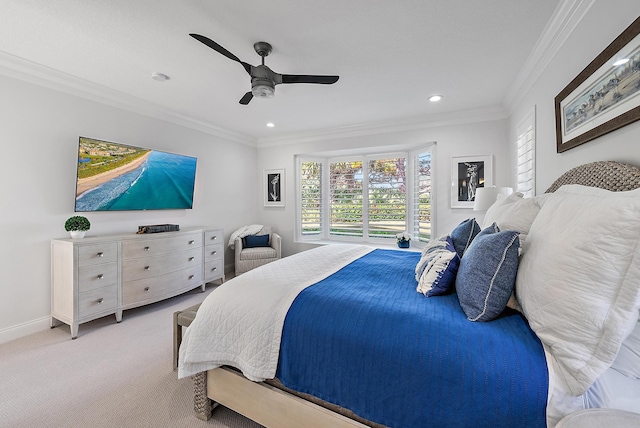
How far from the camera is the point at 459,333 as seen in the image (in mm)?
1014

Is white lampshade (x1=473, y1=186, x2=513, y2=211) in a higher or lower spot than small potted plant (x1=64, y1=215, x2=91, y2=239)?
higher

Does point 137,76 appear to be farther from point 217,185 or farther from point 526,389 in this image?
point 526,389

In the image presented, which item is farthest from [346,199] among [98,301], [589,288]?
[589,288]

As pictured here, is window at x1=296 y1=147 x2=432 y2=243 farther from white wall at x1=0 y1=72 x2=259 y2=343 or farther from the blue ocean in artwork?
white wall at x1=0 y1=72 x2=259 y2=343

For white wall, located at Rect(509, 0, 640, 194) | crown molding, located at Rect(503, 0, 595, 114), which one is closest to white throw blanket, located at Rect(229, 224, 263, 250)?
white wall, located at Rect(509, 0, 640, 194)

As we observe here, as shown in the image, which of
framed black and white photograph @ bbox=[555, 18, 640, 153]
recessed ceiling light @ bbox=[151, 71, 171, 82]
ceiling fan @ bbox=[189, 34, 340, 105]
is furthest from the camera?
recessed ceiling light @ bbox=[151, 71, 171, 82]

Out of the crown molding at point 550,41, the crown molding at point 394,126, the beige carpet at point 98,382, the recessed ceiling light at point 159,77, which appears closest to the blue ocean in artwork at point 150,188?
the recessed ceiling light at point 159,77

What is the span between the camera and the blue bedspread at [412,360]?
2.86ft

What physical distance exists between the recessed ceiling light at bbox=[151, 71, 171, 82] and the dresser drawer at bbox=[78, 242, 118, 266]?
1728mm

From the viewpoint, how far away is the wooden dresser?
254cm

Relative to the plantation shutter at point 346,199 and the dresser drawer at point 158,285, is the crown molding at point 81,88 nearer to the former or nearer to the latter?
the dresser drawer at point 158,285

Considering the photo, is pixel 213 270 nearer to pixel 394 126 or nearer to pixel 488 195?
pixel 394 126

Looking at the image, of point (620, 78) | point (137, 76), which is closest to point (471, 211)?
point (620, 78)

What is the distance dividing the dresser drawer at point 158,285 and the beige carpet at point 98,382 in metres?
0.32
